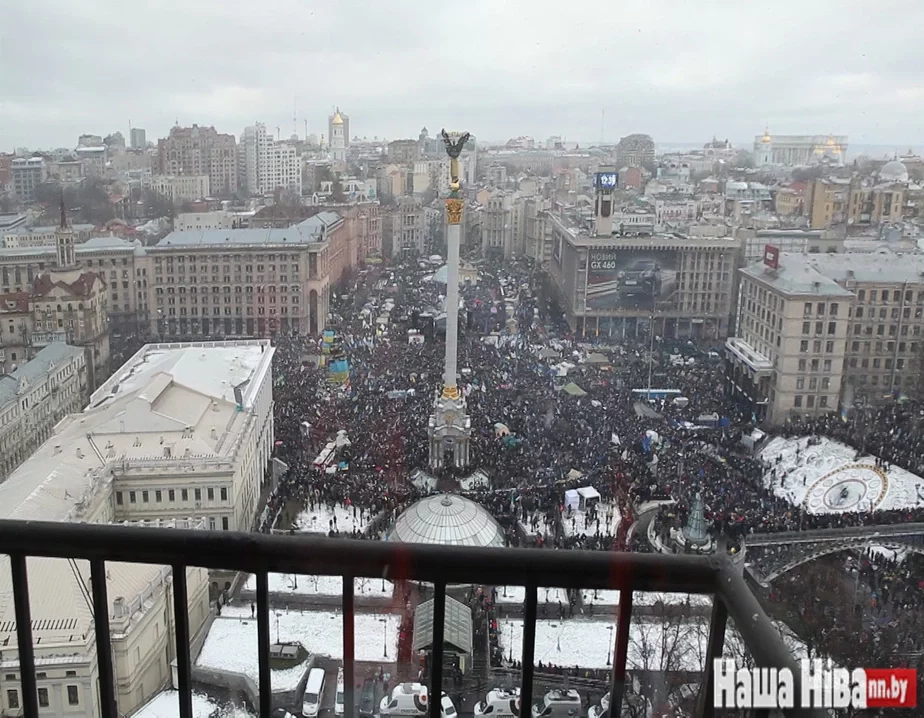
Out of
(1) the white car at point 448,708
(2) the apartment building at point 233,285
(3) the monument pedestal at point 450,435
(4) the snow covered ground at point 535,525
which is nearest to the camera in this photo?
(1) the white car at point 448,708

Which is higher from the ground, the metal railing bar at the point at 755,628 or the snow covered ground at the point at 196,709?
the metal railing bar at the point at 755,628

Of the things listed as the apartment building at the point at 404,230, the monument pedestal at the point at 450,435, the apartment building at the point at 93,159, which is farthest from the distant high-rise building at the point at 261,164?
the monument pedestal at the point at 450,435

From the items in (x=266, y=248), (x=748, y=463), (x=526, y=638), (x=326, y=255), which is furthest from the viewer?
(x=326, y=255)

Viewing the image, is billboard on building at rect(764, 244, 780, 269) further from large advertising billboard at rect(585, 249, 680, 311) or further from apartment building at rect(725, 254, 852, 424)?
large advertising billboard at rect(585, 249, 680, 311)

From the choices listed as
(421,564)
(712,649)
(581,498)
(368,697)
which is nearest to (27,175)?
(581,498)

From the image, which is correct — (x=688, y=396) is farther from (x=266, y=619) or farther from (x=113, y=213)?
(x=113, y=213)

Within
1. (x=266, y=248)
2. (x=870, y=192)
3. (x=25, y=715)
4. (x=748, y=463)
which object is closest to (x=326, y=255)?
(x=266, y=248)

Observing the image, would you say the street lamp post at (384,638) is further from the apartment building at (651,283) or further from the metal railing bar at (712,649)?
the apartment building at (651,283)
